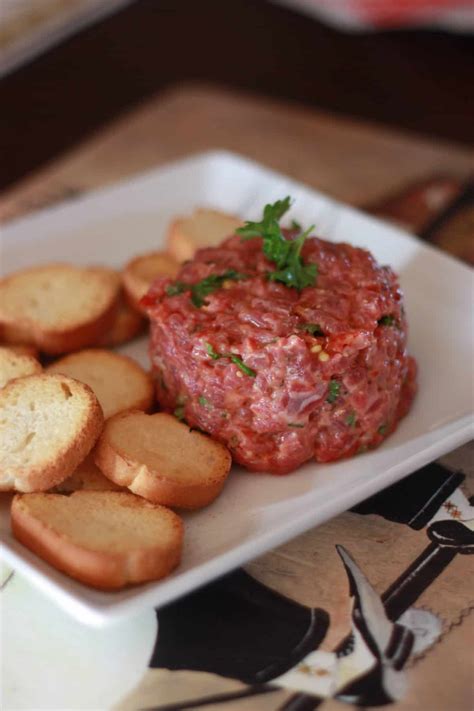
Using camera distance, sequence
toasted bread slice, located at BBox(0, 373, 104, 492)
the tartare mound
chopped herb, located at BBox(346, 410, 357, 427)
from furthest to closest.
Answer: chopped herb, located at BBox(346, 410, 357, 427), the tartare mound, toasted bread slice, located at BBox(0, 373, 104, 492)

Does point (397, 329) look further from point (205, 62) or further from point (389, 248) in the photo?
point (205, 62)

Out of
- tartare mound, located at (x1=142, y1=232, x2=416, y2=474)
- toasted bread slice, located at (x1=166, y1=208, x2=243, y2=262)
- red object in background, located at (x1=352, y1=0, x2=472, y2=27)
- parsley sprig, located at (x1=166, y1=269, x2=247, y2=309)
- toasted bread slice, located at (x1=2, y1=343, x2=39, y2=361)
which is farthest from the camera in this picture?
red object in background, located at (x1=352, y1=0, x2=472, y2=27)

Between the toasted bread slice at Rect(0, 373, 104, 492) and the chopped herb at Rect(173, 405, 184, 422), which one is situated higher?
the chopped herb at Rect(173, 405, 184, 422)

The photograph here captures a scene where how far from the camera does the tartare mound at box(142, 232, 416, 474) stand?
2990 mm

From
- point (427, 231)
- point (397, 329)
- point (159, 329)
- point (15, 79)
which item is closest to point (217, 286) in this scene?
point (159, 329)

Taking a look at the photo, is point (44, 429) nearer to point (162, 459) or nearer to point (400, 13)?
point (162, 459)

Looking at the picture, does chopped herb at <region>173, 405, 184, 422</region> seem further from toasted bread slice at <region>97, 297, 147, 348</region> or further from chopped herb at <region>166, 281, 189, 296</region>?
toasted bread slice at <region>97, 297, 147, 348</region>

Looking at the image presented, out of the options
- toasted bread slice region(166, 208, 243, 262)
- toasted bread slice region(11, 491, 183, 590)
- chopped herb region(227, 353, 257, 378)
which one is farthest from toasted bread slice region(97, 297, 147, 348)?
toasted bread slice region(11, 491, 183, 590)

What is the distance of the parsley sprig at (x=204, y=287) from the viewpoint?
3.24 m

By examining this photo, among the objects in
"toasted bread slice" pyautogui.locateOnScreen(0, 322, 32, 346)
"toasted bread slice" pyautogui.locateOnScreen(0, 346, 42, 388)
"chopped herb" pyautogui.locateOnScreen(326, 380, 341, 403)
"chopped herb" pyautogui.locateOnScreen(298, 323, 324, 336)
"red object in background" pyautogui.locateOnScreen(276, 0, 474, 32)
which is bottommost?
"toasted bread slice" pyautogui.locateOnScreen(0, 322, 32, 346)

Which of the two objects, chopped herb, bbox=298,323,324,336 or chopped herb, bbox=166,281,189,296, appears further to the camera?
chopped herb, bbox=166,281,189,296

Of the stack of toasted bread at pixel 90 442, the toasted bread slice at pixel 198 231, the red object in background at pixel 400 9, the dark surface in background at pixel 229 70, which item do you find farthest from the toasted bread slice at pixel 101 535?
the red object in background at pixel 400 9

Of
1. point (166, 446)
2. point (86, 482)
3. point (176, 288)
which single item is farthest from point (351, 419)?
point (86, 482)

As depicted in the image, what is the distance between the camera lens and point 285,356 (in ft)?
9.71
